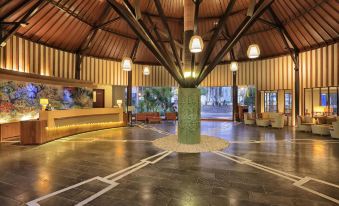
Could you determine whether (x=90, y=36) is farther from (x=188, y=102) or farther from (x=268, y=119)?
(x=268, y=119)

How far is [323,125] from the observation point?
30.5 feet

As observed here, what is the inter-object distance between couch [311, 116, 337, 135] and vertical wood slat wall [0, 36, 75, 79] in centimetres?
1333

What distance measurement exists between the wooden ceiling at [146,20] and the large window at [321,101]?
2.54 meters

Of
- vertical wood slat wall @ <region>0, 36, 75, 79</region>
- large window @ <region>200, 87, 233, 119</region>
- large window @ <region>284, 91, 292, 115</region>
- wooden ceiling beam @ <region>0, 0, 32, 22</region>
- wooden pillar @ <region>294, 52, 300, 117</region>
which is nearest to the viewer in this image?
wooden ceiling beam @ <region>0, 0, 32, 22</region>

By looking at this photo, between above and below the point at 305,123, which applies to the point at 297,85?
above

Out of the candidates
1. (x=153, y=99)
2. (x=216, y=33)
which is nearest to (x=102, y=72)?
(x=153, y=99)

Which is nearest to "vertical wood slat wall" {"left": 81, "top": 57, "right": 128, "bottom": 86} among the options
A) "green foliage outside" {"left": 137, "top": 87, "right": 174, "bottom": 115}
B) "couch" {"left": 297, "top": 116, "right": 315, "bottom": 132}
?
"green foliage outside" {"left": 137, "top": 87, "right": 174, "bottom": 115}

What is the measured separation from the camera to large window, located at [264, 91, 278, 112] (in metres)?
14.0

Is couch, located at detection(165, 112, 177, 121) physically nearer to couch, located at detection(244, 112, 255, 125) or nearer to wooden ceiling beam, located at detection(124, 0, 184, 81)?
couch, located at detection(244, 112, 255, 125)

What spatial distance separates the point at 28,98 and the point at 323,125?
43.2 feet

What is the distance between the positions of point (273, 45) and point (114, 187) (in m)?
13.1

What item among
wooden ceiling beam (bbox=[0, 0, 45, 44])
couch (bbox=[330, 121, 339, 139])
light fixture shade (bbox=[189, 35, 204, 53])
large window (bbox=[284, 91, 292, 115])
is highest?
wooden ceiling beam (bbox=[0, 0, 45, 44])

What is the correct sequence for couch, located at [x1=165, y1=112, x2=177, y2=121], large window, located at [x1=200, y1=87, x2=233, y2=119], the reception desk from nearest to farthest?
the reception desk
couch, located at [x1=165, y1=112, x2=177, y2=121]
large window, located at [x1=200, y1=87, x2=233, y2=119]

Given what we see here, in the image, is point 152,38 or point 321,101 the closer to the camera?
point 152,38
